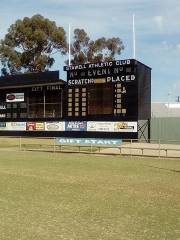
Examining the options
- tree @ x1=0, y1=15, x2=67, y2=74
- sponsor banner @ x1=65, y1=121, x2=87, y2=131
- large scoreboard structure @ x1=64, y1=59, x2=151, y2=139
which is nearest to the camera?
large scoreboard structure @ x1=64, y1=59, x2=151, y2=139

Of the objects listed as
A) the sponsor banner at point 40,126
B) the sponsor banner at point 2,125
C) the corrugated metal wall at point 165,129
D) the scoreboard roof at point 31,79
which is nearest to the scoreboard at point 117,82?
the scoreboard roof at point 31,79

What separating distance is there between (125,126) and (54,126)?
7.00m

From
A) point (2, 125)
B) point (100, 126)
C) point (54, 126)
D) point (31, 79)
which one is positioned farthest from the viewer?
point (2, 125)

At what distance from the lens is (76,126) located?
4100 centimetres

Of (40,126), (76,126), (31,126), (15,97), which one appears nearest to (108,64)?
(76,126)

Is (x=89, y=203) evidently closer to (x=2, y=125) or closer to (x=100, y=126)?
(x=100, y=126)

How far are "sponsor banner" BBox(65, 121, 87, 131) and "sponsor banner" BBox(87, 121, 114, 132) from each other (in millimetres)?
416

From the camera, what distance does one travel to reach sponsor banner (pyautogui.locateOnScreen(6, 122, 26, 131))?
45.0 metres

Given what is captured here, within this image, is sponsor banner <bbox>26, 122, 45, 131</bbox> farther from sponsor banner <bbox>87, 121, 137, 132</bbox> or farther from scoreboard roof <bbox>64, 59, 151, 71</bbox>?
scoreboard roof <bbox>64, 59, 151, 71</bbox>

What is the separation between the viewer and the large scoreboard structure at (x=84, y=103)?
3794cm

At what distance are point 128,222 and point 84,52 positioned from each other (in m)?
61.8

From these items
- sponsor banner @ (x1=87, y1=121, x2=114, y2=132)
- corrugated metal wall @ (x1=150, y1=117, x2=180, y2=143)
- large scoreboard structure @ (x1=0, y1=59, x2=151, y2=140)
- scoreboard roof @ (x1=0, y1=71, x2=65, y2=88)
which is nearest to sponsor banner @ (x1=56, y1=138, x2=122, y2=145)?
large scoreboard structure @ (x1=0, y1=59, x2=151, y2=140)

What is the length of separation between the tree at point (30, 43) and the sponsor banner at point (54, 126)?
27891mm

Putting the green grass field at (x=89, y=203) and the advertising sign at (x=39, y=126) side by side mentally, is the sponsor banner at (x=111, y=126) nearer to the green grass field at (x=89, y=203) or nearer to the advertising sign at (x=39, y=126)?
the advertising sign at (x=39, y=126)
